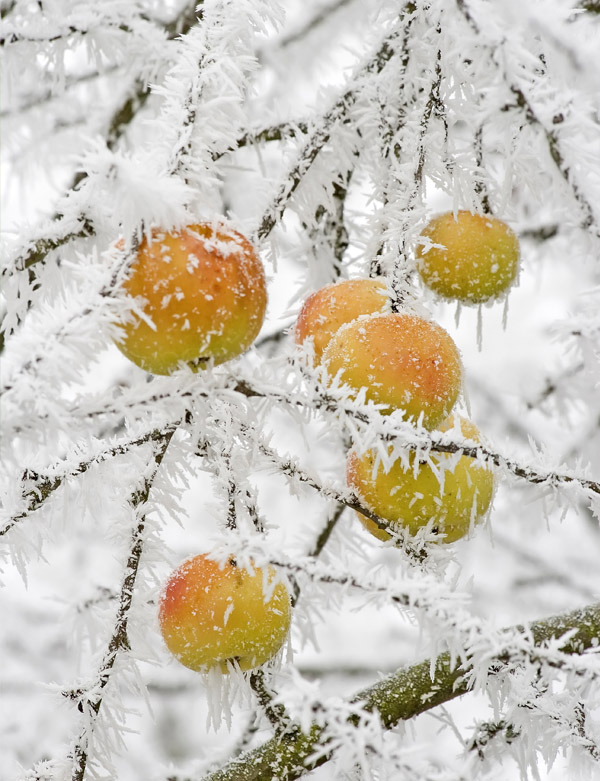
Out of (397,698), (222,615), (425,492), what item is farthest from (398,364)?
(397,698)

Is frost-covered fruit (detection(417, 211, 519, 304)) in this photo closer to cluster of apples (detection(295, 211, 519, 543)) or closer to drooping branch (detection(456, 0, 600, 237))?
cluster of apples (detection(295, 211, 519, 543))

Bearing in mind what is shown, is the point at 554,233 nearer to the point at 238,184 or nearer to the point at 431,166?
the point at 238,184

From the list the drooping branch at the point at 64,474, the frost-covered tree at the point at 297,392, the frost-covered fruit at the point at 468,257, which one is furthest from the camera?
the frost-covered fruit at the point at 468,257

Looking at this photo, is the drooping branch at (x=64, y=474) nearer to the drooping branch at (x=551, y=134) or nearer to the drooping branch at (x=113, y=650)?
the drooping branch at (x=113, y=650)

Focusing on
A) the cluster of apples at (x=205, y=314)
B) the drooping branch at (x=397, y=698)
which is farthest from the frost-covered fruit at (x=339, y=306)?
the drooping branch at (x=397, y=698)

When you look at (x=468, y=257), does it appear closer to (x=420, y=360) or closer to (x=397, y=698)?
(x=420, y=360)

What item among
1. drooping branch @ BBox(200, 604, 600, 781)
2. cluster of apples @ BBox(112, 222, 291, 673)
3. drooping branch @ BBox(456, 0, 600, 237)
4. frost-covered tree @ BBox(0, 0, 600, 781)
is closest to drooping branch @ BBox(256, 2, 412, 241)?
frost-covered tree @ BBox(0, 0, 600, 781)
